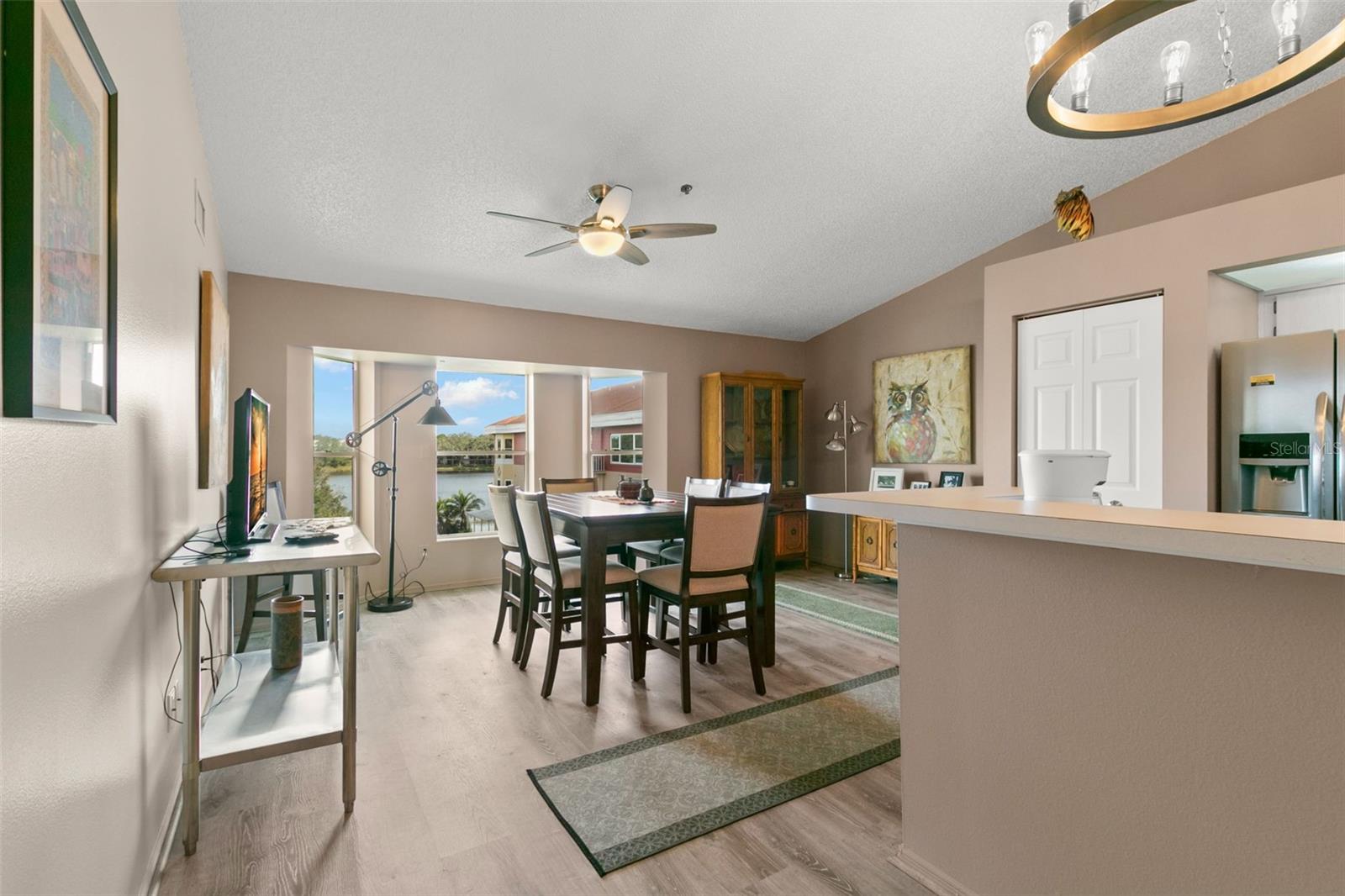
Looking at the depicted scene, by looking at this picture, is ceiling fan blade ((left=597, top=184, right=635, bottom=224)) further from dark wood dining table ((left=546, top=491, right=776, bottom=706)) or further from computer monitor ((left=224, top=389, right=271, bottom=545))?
computer monitor ((left=224, top=389, right=271, bottom=545))

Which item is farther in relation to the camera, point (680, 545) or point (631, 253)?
point (680, 545)

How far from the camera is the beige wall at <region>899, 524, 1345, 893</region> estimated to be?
39.9 inches

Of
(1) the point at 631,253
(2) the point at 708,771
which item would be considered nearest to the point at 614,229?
(1) the point at 631,253

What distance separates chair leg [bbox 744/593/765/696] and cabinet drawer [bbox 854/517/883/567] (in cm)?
249

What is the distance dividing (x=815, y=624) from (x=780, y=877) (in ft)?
8.09

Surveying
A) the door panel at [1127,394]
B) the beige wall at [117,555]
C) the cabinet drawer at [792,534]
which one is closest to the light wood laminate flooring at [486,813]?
the beige wall at [117,555]

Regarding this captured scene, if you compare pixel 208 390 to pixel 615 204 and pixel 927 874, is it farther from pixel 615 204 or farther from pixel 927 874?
pixel 927 874

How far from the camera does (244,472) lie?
1.82 meters

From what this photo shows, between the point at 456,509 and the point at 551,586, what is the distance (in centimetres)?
256

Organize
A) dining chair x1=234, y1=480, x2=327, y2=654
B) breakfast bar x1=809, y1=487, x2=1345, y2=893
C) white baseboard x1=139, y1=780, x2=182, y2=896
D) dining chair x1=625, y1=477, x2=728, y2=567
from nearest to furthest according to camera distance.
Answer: breakfast bar x1=809, y1=487, x2=1345, y2=893 < white baseboard x1=139, y1=780, x2=182, y2=896 < dining chair x1=234, y1=480, x2=327, y2=654 < dining chair x1=625, y1=477, x2=728, y2=567

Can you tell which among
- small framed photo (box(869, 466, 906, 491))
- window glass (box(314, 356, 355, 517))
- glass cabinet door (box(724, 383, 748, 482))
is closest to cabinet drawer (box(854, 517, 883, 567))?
small framed photo (box(869, 466, 906, 491))

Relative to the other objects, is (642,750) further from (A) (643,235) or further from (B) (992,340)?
(B) (992,340)

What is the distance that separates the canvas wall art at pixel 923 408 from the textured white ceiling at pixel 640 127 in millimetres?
1036

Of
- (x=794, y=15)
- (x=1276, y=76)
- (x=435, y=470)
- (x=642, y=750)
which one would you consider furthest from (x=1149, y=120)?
(x=435, y=470)
